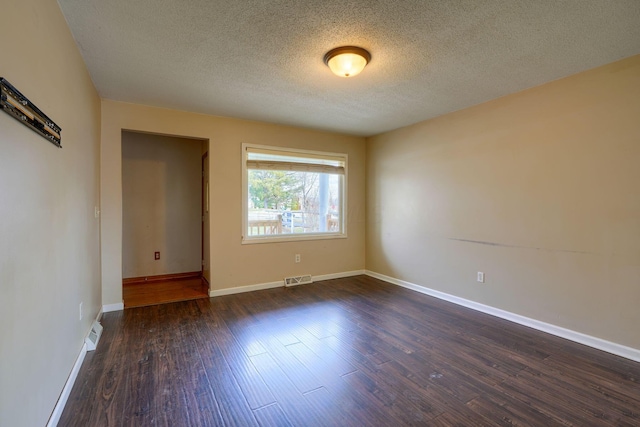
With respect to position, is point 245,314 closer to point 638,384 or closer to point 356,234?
point 356,234

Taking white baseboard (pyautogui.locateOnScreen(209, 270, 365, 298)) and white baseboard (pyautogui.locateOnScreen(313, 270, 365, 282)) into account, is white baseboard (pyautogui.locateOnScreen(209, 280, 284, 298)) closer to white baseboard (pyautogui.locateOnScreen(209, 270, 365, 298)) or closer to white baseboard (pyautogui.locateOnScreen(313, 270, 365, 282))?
white baseboard (pyautogui.locateOnScreen(209, 270, 365, 298))

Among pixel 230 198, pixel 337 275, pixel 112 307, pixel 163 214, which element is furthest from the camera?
pixel 337 275

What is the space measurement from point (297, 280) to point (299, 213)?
3.49 ft

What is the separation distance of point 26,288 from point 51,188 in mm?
619

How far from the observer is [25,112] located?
128 cm

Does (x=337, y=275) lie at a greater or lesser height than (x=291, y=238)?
lesser

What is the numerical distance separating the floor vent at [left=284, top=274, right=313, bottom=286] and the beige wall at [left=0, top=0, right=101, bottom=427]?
2515mm

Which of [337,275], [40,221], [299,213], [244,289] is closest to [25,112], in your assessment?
[40,221]

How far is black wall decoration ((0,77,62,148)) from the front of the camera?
1.10 metres

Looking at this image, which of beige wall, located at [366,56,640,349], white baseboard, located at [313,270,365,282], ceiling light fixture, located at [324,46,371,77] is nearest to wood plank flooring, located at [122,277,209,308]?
white baseboard, located at [313,270,365,282]

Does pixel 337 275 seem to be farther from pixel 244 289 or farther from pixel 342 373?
pixel 342 373

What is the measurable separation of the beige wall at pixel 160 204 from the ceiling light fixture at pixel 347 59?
11.3 ft

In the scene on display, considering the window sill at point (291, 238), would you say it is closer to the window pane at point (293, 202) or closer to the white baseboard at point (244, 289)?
the window pane at point (293, 202)

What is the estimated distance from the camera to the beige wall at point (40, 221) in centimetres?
116
